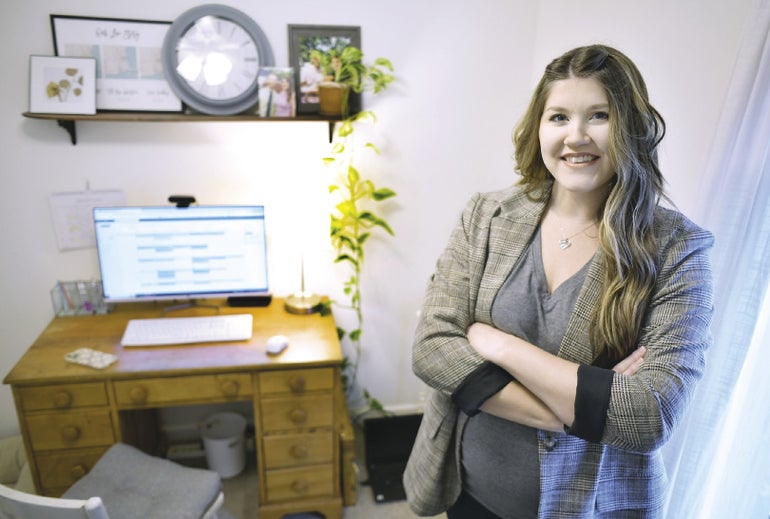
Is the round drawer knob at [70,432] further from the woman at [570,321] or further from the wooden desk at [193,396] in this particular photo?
the woman at [570,321]

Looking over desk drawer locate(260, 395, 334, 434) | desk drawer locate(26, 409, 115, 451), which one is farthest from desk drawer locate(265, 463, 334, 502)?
desk drawer locate(26, 409, 115, 451)

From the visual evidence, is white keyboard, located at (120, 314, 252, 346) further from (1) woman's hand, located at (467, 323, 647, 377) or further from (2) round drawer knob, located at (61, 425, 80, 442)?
(1) woman's hand, located at (467, 323, 647, 377)

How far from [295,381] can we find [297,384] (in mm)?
13

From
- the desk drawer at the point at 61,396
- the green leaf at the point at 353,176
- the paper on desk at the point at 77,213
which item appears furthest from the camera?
the green leaf at the point at 353,176

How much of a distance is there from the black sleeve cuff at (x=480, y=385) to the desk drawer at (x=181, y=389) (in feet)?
3.14

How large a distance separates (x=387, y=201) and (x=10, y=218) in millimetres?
1470

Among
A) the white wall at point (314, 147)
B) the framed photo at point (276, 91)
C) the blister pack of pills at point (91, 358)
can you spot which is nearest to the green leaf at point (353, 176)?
the white wall at point (314, 147)

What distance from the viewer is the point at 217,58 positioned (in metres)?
1.90

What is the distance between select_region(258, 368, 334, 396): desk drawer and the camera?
1.75m

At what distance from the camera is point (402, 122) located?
84.2 inches

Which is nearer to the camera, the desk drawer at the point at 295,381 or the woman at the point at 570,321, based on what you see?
the woman at the point at 570,321

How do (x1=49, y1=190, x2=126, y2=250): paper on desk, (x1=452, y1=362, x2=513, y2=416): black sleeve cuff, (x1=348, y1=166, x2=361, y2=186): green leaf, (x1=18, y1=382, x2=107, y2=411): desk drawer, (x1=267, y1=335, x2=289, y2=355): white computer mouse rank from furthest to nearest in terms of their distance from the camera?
(x1=348, y1=166, x2=361, y2=186): green leaf < (x1=49, y1=190, x2=126, y2=250): paper on desk < (x1=267, y1=335, x2=289, y2=355): white computer mouse < (x1=18, y1=382, x2=107, y2=411): desk drawer < (x1=452, y1=362, x2=513, y2=416): black sleeve cuff

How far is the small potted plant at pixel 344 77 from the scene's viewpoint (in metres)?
1.92

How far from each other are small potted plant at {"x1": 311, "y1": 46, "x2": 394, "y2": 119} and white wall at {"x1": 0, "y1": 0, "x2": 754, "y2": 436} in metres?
0.08
